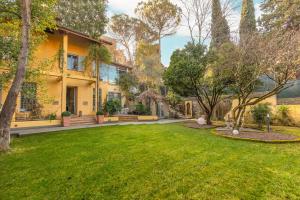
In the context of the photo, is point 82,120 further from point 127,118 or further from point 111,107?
point 127,118

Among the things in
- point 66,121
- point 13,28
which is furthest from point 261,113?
point 13,28

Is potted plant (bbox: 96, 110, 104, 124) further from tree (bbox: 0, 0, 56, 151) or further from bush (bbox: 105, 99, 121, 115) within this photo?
tree (bbox: 0, 0, 56, 151)

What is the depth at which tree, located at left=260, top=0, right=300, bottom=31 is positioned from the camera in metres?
17.0

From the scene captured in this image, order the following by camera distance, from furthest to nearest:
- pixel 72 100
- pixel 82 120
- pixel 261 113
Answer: pixel 72 100, pixel 82 120, pixel 261 113

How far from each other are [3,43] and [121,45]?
20.4 meters

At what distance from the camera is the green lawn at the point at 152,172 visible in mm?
3697

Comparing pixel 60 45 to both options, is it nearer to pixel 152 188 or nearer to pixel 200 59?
pixel 200 59

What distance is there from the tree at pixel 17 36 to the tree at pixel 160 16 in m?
16.0

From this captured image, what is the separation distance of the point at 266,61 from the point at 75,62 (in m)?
14.9

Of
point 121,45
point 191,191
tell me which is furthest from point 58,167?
point 121,45

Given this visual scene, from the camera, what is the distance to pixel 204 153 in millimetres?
5996

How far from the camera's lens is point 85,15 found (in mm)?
22578

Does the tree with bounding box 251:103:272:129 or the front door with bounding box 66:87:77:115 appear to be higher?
the front door with bounding box 66:87:77:115

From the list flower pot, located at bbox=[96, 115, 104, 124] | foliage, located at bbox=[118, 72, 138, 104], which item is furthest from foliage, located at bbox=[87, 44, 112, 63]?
flower pot, located at bbox=[96, 115, 104, 124]
